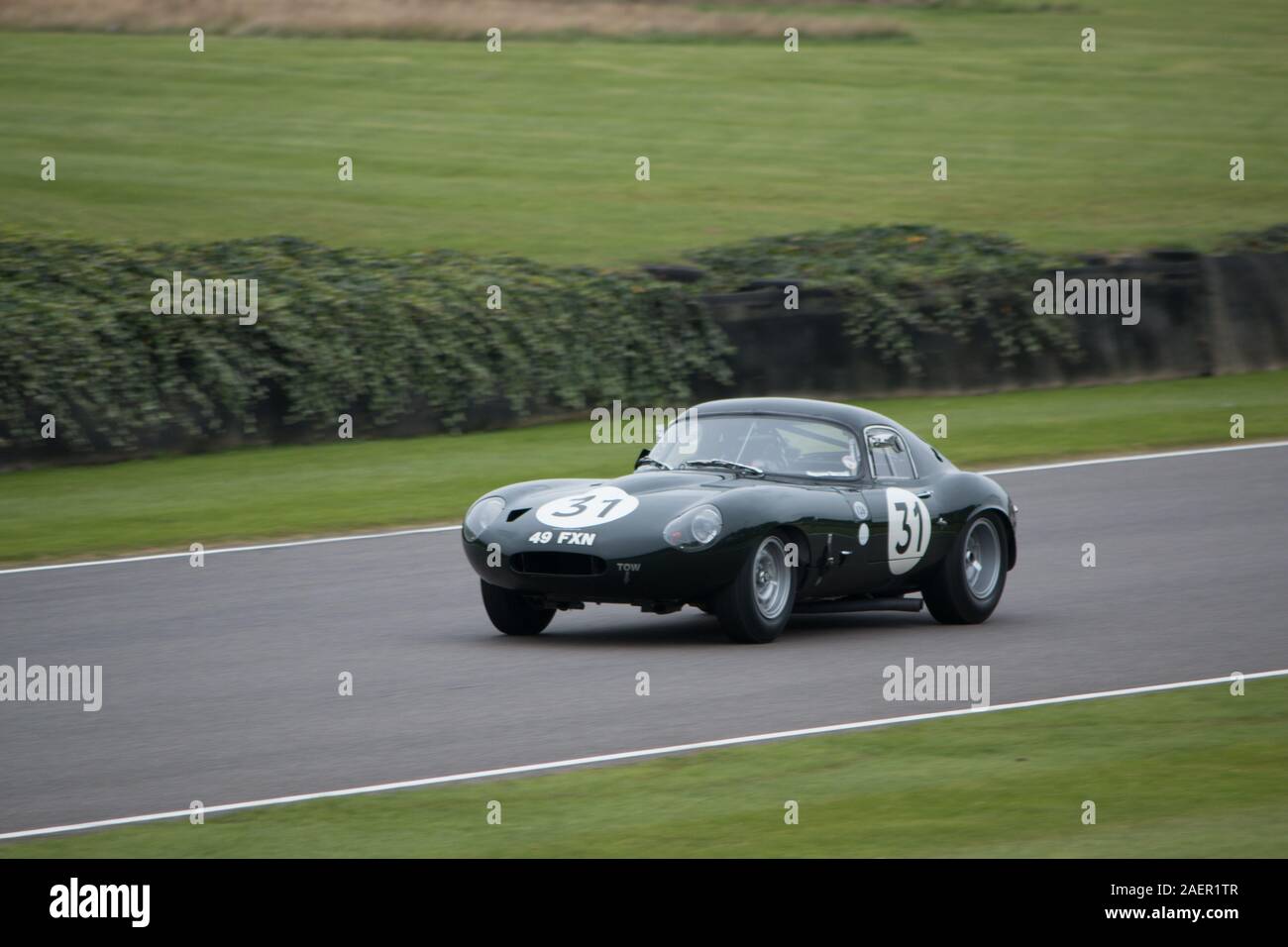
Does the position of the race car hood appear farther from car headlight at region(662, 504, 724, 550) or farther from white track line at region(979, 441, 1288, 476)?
white track line at region(979, 441, 1288, 476)

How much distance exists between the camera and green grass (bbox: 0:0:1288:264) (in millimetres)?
27078

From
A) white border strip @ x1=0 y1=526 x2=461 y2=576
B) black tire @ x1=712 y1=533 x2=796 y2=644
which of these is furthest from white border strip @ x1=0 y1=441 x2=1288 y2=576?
black tire @ x1=712 y1=533 x2=796 y2=644

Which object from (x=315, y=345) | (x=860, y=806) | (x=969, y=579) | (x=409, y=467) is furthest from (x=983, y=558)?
(x=315, y=345)

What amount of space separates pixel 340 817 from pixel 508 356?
11.9 metres

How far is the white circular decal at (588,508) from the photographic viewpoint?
32.8 feet

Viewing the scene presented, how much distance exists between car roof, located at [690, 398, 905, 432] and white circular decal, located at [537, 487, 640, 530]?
1.06 m

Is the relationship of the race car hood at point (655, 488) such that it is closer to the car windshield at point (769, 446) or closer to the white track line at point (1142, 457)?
the car windshield at point (769, 446)

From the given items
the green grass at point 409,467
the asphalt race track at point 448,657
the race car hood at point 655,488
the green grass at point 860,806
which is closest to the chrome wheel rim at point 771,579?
the asphalt race track at point 448,657

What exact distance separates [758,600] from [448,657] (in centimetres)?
160

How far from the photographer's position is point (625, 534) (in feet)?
32.3

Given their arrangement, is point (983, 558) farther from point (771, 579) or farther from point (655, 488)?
point (655, 488)

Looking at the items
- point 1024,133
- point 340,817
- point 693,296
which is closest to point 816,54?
point 1024,133

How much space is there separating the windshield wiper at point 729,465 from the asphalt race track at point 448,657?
35.3 inches

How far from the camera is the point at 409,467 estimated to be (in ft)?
55.5
